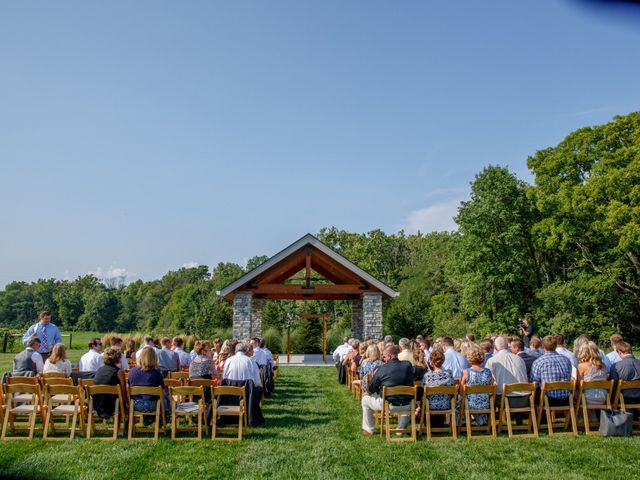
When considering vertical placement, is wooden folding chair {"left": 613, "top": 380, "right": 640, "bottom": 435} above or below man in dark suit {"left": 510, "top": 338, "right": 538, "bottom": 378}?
below

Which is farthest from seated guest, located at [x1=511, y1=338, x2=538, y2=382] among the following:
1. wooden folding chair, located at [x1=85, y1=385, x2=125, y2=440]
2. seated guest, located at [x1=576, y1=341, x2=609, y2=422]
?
wooden folding chair, located at [x1=85, y1=385, x2=125, y2=440]

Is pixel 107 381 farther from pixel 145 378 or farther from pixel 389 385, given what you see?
pixel 389 385

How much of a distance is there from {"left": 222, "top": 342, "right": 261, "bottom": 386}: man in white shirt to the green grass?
0.92m

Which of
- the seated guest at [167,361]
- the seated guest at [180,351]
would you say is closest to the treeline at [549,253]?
the seated guest at [180,351]

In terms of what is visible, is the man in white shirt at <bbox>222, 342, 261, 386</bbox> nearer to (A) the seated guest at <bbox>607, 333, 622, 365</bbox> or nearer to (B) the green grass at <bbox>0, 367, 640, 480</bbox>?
(B) the green grass at <bbox>0, 367, 640, 480</bbox>

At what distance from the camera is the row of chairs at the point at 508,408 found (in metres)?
7.84

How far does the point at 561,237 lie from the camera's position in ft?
100

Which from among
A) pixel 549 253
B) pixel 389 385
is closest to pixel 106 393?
pixel 389 385

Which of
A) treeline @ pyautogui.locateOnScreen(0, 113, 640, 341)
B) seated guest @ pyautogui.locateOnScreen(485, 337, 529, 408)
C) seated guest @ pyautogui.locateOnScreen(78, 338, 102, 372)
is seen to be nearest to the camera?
seated guest @ pyautogui.locateOnScreen(485, 337, 529, 408)

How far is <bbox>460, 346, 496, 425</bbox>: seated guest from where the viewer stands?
808 centimetres

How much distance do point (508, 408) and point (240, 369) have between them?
13.7 feet

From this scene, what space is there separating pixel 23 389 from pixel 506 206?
30035 millimetres

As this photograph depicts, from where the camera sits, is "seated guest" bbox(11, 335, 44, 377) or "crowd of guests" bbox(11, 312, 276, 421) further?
"seated guest" bbox(11, 335, 44, 377)

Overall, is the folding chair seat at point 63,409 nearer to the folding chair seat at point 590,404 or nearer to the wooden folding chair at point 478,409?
the wooden folding chair at point 478,409
